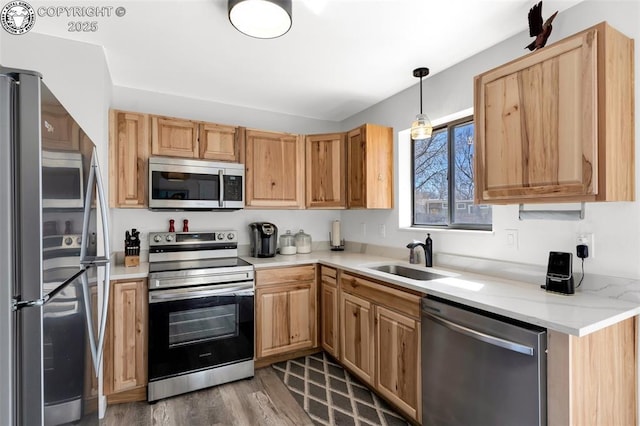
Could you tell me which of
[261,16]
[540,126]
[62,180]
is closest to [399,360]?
[540,126]

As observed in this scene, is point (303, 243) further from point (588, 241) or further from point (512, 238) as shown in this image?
point (588, 241)

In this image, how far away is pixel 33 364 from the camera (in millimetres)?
813

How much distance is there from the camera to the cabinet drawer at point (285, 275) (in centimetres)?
270

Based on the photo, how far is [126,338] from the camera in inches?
87.3

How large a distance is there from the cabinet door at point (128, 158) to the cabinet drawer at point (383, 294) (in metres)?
1.83

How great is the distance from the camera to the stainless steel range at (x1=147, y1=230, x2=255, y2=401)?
2.26 metres

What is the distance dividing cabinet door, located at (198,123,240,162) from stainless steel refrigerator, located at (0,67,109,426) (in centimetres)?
176

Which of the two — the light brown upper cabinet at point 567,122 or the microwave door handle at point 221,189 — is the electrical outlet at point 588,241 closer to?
the light brown upper cabinet at point 567,122

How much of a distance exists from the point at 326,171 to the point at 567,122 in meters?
2.12

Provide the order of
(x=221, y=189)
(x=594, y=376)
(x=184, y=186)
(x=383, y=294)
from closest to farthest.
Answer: (x=594, y=376) → (x=383, y=294) → (x=184, y=186) → (x=221, y=189)

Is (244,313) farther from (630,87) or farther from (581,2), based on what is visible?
(581,2)

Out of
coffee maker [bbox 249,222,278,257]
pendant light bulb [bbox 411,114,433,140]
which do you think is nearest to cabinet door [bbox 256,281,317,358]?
coffee maker [bbox 249,222,278,257]

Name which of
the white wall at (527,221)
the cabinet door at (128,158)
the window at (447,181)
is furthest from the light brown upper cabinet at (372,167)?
the cabinet door at (128,158)

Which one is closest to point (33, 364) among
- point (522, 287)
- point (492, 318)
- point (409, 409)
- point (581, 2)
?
point (492, 318)
